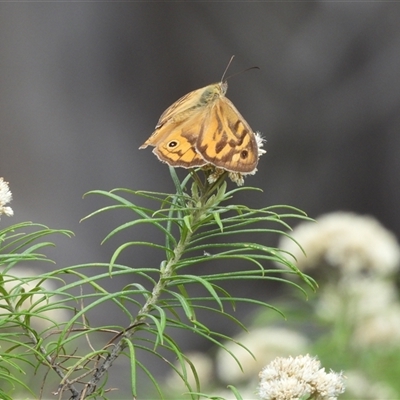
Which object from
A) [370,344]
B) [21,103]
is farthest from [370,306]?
[21,103]

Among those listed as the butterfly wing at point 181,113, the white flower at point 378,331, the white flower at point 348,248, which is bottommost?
the butterfly wing at point 181,113

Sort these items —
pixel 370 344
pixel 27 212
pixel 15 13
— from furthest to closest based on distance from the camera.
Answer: pixel 15 13 < pixel 27 212 < pixel 370 344

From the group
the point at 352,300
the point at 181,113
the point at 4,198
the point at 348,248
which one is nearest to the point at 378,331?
the point at 352,300

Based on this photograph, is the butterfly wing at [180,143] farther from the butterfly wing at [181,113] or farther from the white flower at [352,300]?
the white flower at [352,300]

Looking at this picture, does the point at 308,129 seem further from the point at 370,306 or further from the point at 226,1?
the point at 370,306

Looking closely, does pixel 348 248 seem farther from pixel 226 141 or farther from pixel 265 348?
pixel 226 141

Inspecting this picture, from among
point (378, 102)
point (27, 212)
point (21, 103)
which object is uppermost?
point (378, 102)

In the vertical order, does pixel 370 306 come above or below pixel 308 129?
below

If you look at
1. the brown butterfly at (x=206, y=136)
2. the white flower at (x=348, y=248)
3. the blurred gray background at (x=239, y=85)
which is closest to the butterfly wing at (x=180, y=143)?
the brown butterfly at (x=206, y=136)
